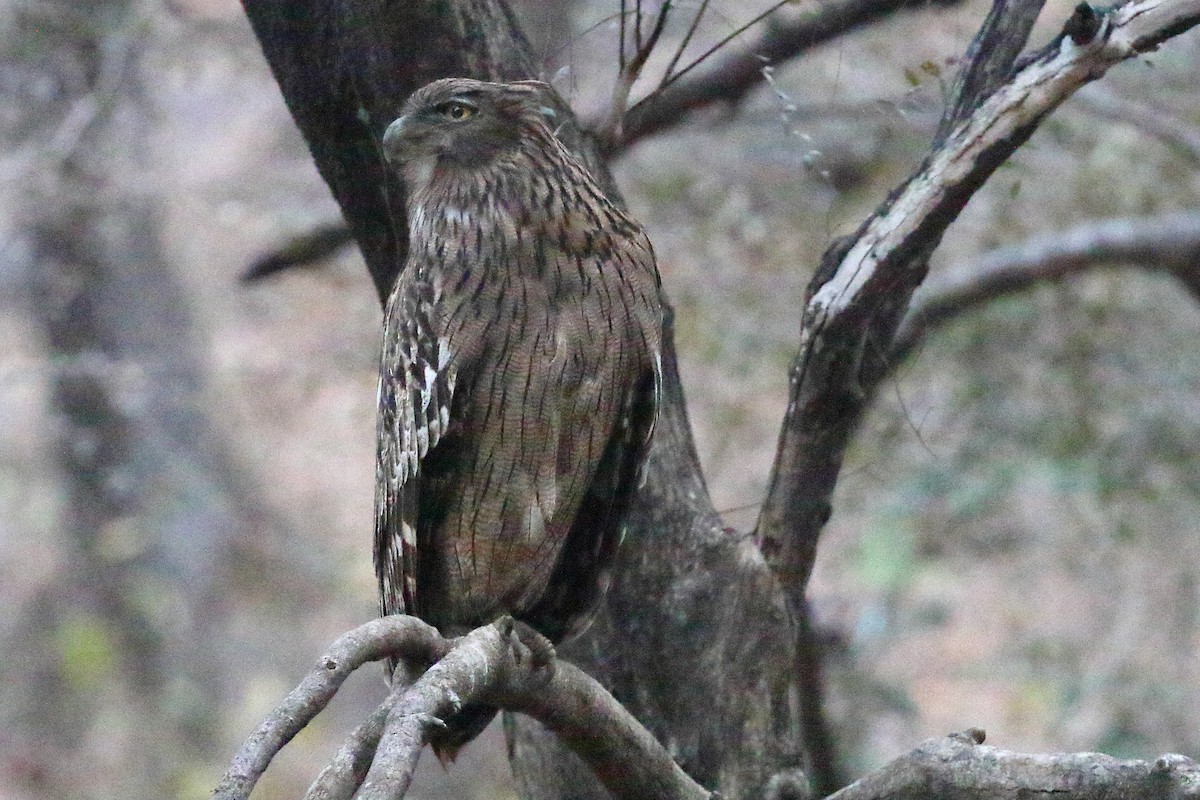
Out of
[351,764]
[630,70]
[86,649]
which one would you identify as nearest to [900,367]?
[630,70]

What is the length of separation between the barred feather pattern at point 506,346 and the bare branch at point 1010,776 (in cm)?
75

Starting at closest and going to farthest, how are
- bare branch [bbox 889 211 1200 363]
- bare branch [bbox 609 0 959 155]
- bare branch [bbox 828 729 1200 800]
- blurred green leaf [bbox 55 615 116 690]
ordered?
1. bare branch [bbox 828 729 1200 800]
2. bare branch [bbox 609 0 959 155]
3. bare branch [bbox 889 211 1200 363]
4. blurred green leaf [bbox 55 615 116 690]

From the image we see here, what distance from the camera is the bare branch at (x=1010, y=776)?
2029 millimetres

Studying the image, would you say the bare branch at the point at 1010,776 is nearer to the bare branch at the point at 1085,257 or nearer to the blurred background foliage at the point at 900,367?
the blurred background foliage at the point at 900,367

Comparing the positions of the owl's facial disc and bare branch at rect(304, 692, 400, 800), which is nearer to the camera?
bare branch at rect(304, 692, 400, 800)

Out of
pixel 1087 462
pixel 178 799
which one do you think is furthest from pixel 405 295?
pixel 178 799


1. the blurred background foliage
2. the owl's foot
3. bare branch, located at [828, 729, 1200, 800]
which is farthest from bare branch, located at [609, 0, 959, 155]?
bare branch, located at [828, 729, 1200, 800]

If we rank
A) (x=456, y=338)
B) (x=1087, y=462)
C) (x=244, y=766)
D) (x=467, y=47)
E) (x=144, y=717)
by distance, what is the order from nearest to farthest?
(x=244, y=766) → (x=456, y=338) → (x=467, y=47) → (x=1087, y=462) → (x=144, y=717)

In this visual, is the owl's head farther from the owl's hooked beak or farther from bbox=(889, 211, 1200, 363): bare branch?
bbox=(889, 211, 1200, 363): bare branch

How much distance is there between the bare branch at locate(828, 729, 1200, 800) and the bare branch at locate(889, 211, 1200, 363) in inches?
79.6

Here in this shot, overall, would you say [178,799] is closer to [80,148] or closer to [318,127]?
[80,148]

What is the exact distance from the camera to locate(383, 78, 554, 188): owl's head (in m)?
2.59

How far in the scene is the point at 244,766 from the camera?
1.57m

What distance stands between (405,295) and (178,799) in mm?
7705
